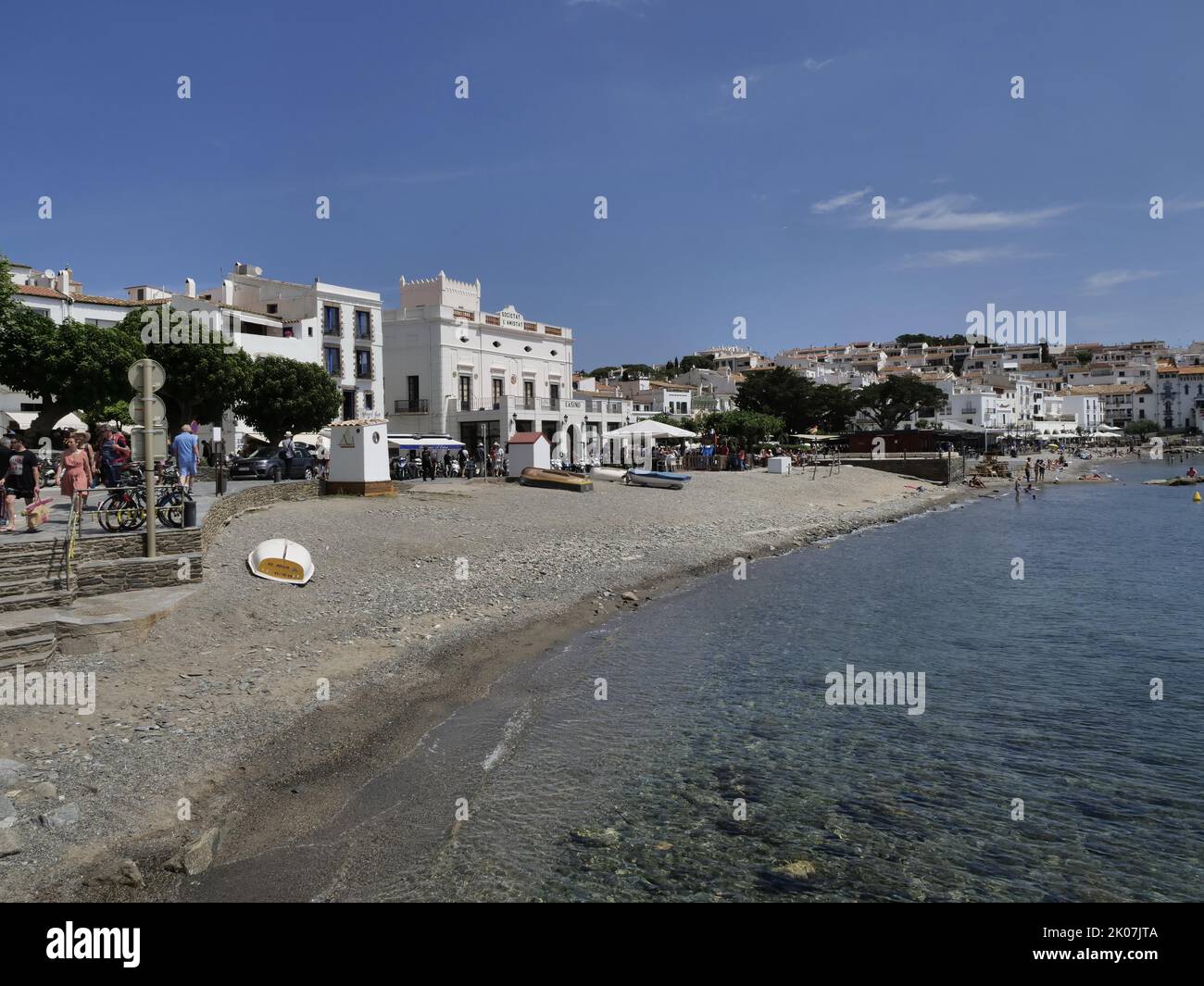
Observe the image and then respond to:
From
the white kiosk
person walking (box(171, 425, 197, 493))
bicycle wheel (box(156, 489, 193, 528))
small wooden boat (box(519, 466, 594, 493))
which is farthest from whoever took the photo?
small wooden boat (box(519, 466, 594, 493))

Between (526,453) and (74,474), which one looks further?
(526,453)

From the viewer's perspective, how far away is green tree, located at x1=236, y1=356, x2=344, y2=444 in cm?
3909

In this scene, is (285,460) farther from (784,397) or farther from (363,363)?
(784,397)

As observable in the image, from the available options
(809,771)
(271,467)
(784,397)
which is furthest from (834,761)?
(784,397)

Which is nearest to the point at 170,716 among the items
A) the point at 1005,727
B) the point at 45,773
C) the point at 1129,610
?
the point at 45,773

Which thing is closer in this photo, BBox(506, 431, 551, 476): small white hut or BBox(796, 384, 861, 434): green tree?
BBox(506, 431, 551, 476): small white hut

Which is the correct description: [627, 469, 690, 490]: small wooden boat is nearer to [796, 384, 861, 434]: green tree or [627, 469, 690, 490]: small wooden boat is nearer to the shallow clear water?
the shallow clear water

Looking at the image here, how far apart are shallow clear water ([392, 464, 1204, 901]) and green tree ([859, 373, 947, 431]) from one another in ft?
283

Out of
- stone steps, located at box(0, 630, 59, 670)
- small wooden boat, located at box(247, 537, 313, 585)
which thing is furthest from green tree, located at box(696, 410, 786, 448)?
stone steps, located at box(0, 630, 59, 670)

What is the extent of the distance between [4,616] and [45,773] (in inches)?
152

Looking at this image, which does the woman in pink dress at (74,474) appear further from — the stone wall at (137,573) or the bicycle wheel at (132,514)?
the stone wall at (137,573)

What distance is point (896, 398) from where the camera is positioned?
103625mm

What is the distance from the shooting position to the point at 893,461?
246 ft

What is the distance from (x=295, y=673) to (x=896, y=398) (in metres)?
101
